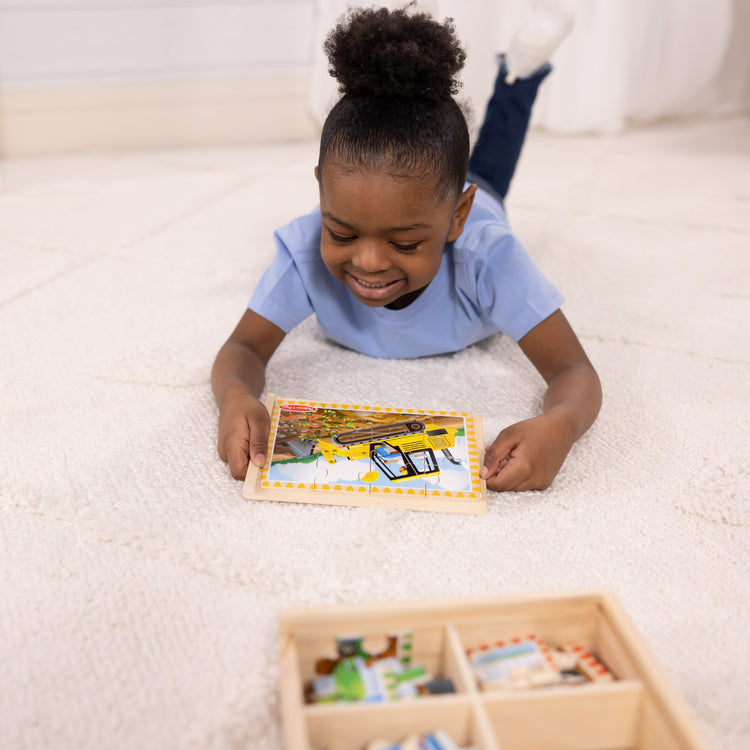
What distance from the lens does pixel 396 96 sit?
77cm

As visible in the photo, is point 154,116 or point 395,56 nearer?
point 395,56

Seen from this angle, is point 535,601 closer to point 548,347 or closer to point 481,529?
point 481,529

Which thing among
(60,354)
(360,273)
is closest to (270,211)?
(60,354)

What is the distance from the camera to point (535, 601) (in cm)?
53

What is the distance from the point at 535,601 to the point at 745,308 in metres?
0.84

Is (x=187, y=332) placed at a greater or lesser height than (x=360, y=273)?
lesser

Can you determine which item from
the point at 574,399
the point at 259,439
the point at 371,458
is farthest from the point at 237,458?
the point at 574,399

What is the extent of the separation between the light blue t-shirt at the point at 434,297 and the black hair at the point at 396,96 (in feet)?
0.45

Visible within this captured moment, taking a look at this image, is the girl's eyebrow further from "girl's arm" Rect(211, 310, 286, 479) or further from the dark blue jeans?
the dark blue jeans

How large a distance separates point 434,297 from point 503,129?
55 cm

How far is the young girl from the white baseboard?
4.29 feet

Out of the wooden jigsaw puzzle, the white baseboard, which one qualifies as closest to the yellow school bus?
the wooden jigsaw puzzle

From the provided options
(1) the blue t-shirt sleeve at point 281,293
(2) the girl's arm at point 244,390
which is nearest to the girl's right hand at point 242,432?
(2) the girl's arm at point 244,390

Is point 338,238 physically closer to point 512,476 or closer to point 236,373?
point 236,373
